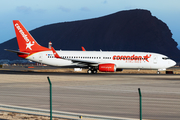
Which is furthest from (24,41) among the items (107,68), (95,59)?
(107,68)

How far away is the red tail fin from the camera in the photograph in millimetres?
50031

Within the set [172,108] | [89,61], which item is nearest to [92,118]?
[172,108]

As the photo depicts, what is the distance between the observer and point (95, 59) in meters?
48.3

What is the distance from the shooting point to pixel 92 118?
11.6 meters

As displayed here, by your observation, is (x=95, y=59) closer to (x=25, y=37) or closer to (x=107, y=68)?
(x=107, y=68)

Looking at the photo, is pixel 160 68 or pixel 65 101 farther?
pixel 160 68

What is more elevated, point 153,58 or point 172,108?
point 153,58

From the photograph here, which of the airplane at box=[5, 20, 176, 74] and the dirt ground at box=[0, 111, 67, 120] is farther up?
the airplane at box=[5, 20, 176, 74]

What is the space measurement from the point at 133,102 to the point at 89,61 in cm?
3104

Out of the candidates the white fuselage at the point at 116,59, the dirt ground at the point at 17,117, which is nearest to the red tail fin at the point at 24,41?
the white fuselage at the point at 116,59

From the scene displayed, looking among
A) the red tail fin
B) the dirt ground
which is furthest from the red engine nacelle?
the dirt ground

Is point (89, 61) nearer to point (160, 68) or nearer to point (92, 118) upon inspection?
point (160, 68)

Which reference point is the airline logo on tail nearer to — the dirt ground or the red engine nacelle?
the red engine nacelle

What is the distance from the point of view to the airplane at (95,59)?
4703cm
